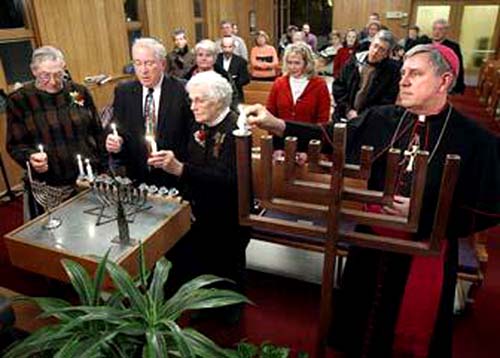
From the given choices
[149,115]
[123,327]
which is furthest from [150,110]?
[123,327]

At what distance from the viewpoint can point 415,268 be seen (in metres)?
1.77

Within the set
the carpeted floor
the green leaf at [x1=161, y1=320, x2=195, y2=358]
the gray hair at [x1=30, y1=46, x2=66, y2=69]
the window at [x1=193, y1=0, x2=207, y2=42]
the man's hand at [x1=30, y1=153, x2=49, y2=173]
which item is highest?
the window at [x1=193, y1=0, x2=207, y2=42]

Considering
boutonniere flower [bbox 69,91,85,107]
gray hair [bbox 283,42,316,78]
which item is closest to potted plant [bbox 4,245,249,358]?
boutonniere flower [bbox 69,91,85,107]

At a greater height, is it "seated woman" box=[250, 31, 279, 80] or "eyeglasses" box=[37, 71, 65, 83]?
"eyeglasses" box=[37, 71, 65, 83]

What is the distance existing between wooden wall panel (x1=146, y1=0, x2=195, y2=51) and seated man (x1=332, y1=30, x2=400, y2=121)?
13.5 feet

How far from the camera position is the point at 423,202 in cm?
157

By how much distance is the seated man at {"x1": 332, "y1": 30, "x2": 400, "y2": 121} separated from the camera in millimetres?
3594

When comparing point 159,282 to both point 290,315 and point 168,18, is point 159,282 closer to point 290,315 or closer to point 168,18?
point 290,315

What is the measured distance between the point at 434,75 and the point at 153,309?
1218mm

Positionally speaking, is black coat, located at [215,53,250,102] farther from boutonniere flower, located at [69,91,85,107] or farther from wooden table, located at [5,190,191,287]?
wooden table, located at [5,190,191,287]

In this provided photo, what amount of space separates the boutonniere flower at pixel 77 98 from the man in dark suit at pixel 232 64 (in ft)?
8.15

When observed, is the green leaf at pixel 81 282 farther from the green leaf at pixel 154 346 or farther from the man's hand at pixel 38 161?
the man's hand at pixel 38 161

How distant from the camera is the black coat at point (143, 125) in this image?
248 cm

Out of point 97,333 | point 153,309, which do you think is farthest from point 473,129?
point 97,333
